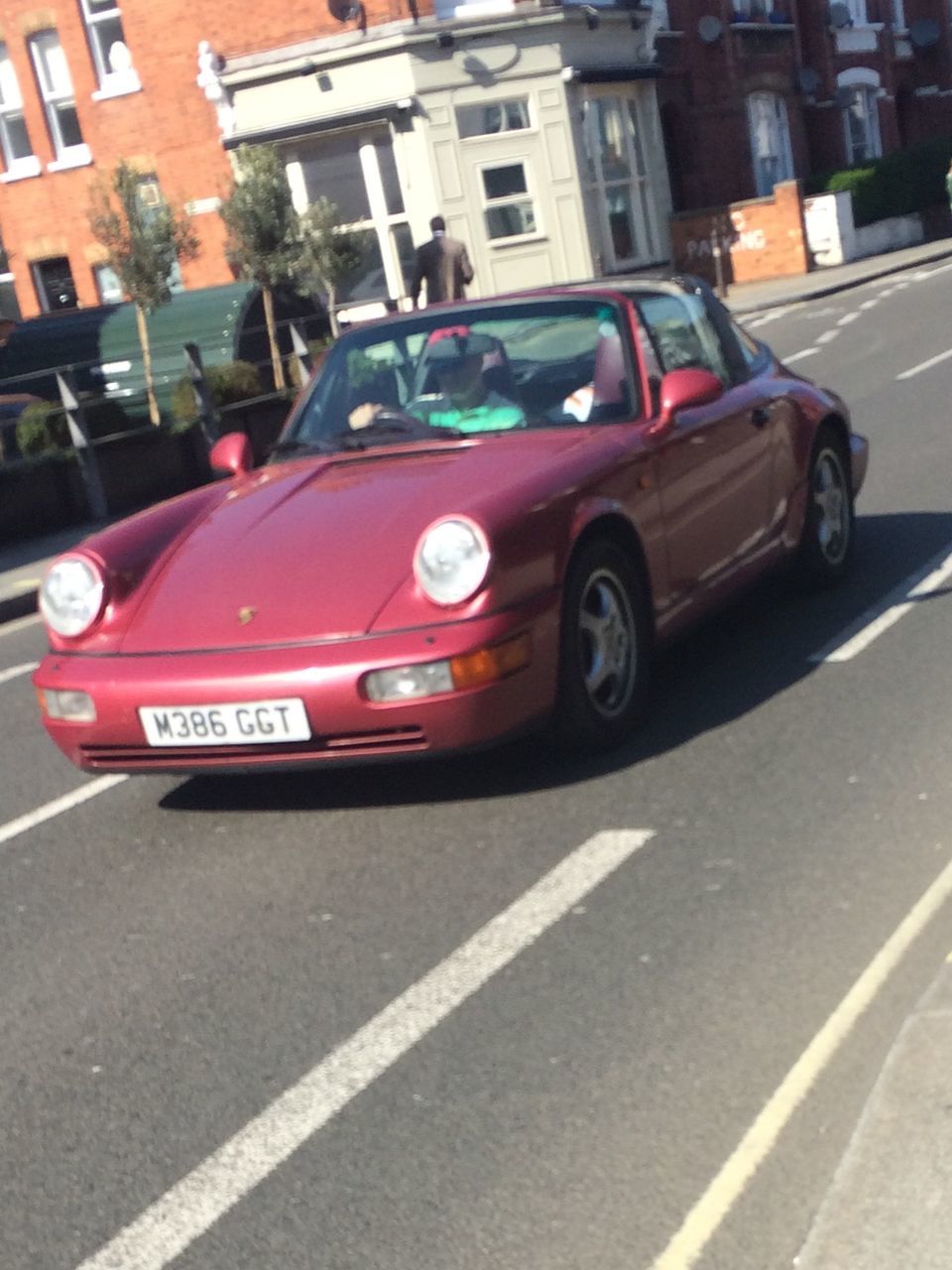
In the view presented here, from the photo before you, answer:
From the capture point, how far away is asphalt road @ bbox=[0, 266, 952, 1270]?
3570 millimetres

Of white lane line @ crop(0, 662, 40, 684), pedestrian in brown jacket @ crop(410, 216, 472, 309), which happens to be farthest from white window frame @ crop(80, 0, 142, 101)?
white lane line @ crop(0, 662, 40, 684)

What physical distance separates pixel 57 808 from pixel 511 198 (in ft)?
88.8

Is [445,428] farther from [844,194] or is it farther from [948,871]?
[844,194]

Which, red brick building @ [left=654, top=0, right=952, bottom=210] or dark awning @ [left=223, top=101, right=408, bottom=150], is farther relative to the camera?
red brick building @ [left=654, top=0, right=952, bottom=210]

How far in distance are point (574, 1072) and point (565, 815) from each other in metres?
1.82

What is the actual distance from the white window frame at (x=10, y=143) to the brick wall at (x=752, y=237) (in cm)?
1170

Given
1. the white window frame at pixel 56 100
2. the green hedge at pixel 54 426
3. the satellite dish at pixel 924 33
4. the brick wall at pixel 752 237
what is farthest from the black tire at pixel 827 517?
the satellite dish at pixel 924 33

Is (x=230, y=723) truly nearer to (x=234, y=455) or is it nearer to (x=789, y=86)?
(x=234, y=455)

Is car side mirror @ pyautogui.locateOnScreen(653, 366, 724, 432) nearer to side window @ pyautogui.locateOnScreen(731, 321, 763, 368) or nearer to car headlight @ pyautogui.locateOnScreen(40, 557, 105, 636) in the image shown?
side window @ pyautogui.locateOnScreen(731, 321, 763, 368)

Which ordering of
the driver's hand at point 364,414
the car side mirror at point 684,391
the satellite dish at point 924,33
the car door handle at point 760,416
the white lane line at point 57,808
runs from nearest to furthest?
1. the white lane line at point 57,808
2. the car side mirror at point 684,391
3. the driver's hand at point 364,414
4. the car door handle at point 760,416
5. the satellite dish at point 924,33

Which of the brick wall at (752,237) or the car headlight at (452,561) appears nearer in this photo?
the car headlight at (452,561)

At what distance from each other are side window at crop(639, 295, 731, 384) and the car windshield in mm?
229

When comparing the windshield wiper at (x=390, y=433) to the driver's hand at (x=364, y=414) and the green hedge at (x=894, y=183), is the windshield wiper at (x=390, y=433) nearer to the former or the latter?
the driver's hand at (x=364, y=414)

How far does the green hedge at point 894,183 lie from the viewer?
126 ft
